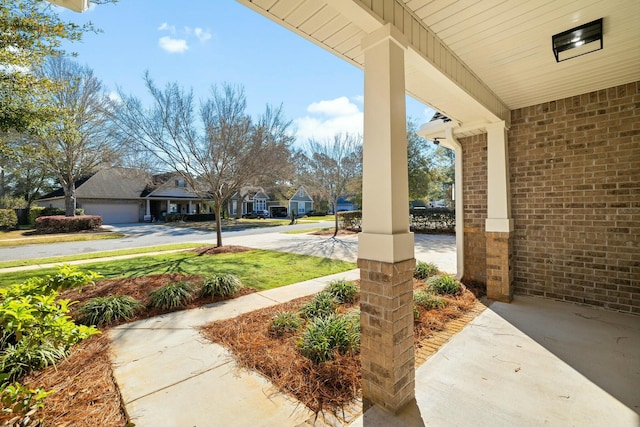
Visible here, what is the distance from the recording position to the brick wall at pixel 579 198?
3867 mm

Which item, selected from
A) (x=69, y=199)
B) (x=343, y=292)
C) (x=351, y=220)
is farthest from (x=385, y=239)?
(x=69, y=199)

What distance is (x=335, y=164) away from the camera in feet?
56.0

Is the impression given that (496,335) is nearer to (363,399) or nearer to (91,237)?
(363,399)

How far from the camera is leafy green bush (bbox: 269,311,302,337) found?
3344 millimetres

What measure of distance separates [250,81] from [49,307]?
380 inches

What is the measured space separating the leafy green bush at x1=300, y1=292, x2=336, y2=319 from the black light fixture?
3994 millimetres

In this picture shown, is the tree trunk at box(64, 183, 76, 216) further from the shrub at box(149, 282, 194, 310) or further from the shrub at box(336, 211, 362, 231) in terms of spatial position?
the shrub at box(149, 282, 194, 310)

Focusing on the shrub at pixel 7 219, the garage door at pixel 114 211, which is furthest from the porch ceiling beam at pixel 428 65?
the garage door at pixel 114 211

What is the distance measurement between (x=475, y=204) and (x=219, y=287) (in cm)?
507

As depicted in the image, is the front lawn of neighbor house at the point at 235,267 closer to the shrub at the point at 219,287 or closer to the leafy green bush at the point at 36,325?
the shrub at the point at 219,287

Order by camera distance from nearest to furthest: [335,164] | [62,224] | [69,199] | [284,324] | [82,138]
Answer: [284,324] < [82,138] < [62,224] < [335,164] < [69,199]

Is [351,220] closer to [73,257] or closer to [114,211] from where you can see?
[73,257]

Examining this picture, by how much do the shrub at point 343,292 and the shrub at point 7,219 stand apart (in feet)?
77.6

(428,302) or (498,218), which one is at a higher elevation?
(498,218)
